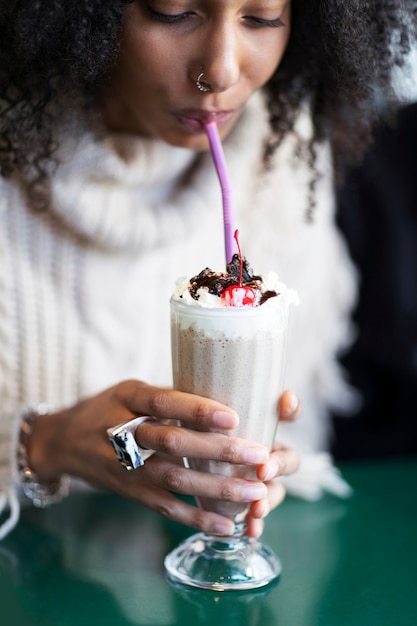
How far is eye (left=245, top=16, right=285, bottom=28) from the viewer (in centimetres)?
102

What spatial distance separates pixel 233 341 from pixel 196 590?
0.90ft

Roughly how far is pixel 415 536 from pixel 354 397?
24.4 inches

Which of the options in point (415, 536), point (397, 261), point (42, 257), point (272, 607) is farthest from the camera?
point (397, 261)

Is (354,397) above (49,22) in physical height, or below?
below

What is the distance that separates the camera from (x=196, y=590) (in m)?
0.93

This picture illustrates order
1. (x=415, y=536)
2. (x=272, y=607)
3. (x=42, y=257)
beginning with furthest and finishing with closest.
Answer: (x=42, y=257), (x=415, y=536), (x=272, y=607)

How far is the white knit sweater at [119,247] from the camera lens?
132cm

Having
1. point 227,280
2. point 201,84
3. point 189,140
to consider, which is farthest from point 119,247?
point 227,280

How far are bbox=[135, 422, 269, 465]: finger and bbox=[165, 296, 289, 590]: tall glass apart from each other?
1.3 inches

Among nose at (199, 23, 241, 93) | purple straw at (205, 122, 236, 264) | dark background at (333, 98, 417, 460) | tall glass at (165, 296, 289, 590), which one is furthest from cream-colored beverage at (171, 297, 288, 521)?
dark background at (333, 98, 417, 460)

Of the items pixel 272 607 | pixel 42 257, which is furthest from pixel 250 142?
pixel 272 607

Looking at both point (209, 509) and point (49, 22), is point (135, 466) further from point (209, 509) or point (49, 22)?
point (49, 22)

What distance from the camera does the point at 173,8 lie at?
96cm

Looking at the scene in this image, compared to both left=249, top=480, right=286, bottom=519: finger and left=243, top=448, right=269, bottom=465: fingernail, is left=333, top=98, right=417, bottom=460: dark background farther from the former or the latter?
left=243, top=448, right=269, bottom=465: fingernail
